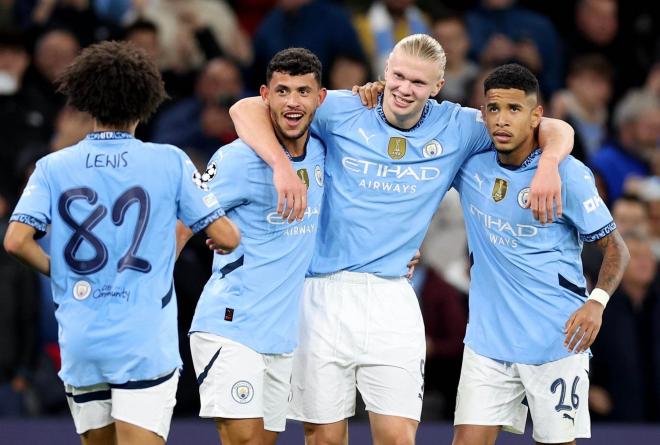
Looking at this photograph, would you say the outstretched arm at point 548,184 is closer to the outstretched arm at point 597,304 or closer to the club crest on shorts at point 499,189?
the club crest on shorts at point 499,189

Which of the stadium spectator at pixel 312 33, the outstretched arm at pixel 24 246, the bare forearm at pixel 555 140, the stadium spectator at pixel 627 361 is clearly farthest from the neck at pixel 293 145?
the stadium spectator at pixel 312 33

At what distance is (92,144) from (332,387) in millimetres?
1893

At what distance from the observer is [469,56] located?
12594 mm

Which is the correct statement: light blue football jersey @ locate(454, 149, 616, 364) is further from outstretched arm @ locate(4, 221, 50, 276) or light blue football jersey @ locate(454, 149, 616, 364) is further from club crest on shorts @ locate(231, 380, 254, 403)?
outstretched arm @ locate(4, 221, 50, 276)

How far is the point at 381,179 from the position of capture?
6.86 meters

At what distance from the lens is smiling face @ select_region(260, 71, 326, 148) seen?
21.8 feet

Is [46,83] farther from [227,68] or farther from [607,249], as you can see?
[607,249]

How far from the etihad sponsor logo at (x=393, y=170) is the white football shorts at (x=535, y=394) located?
0.97 meters

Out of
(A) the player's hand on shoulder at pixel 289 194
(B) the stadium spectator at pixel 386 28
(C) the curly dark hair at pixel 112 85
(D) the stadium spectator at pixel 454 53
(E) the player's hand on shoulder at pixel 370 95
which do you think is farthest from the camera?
(B) the stadium spectator at pixel 386 28

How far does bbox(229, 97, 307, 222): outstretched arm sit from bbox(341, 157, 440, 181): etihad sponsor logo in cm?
45

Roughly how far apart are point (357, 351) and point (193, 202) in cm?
144

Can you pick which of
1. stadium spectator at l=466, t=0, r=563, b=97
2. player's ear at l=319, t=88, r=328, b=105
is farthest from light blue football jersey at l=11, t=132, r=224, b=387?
stadium spectator at l=466, t=0, r=563, b=97

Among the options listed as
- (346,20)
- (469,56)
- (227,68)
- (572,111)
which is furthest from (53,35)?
(572,111)

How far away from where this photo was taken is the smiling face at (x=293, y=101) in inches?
262
